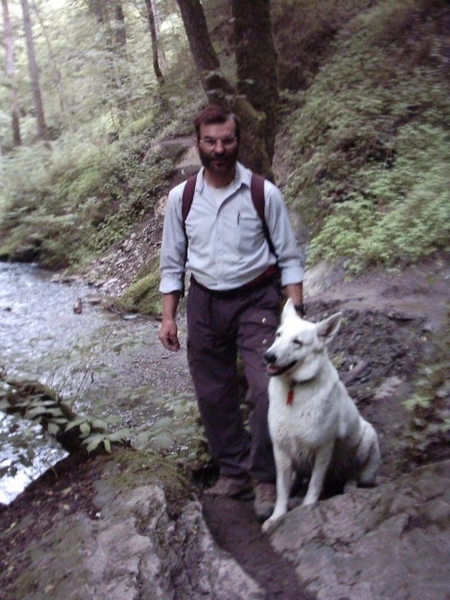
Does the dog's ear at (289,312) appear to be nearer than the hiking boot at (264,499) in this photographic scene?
Yes

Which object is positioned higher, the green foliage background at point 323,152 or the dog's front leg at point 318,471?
the dog's front leg at point 318,471

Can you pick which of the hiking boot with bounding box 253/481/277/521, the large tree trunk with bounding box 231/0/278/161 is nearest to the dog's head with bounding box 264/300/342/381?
the hiking boot with bounding box 253/481/277/521

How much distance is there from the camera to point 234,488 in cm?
396

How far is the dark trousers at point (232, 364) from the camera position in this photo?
370 centimetres

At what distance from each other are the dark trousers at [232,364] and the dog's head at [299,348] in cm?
26

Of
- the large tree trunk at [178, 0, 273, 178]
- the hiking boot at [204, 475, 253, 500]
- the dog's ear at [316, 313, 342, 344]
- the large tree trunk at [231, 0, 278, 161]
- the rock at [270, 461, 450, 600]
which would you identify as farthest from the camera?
the large tree trunk at [231, 0, 278, 161]

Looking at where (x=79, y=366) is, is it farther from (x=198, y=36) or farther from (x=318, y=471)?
(x=198, y=36)

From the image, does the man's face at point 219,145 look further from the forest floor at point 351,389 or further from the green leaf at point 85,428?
the forest floor at point 351,389

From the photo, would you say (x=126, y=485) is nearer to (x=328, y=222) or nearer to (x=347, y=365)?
(x=347, y=365)

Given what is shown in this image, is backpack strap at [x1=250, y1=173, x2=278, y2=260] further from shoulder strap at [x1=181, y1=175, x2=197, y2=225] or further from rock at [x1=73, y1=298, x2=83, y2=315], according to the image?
rock at [x1=73, y1=298, x2=83, y2=315]

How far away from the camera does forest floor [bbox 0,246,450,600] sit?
334cm

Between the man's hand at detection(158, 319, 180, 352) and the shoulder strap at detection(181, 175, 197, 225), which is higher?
the shoulder strap at detection(181, 175, 197, 225)

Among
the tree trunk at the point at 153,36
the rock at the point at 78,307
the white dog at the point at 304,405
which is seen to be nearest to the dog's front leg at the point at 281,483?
the white dog at the point at 304,405

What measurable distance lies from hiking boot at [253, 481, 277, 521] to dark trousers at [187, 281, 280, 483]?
2.0 inches
